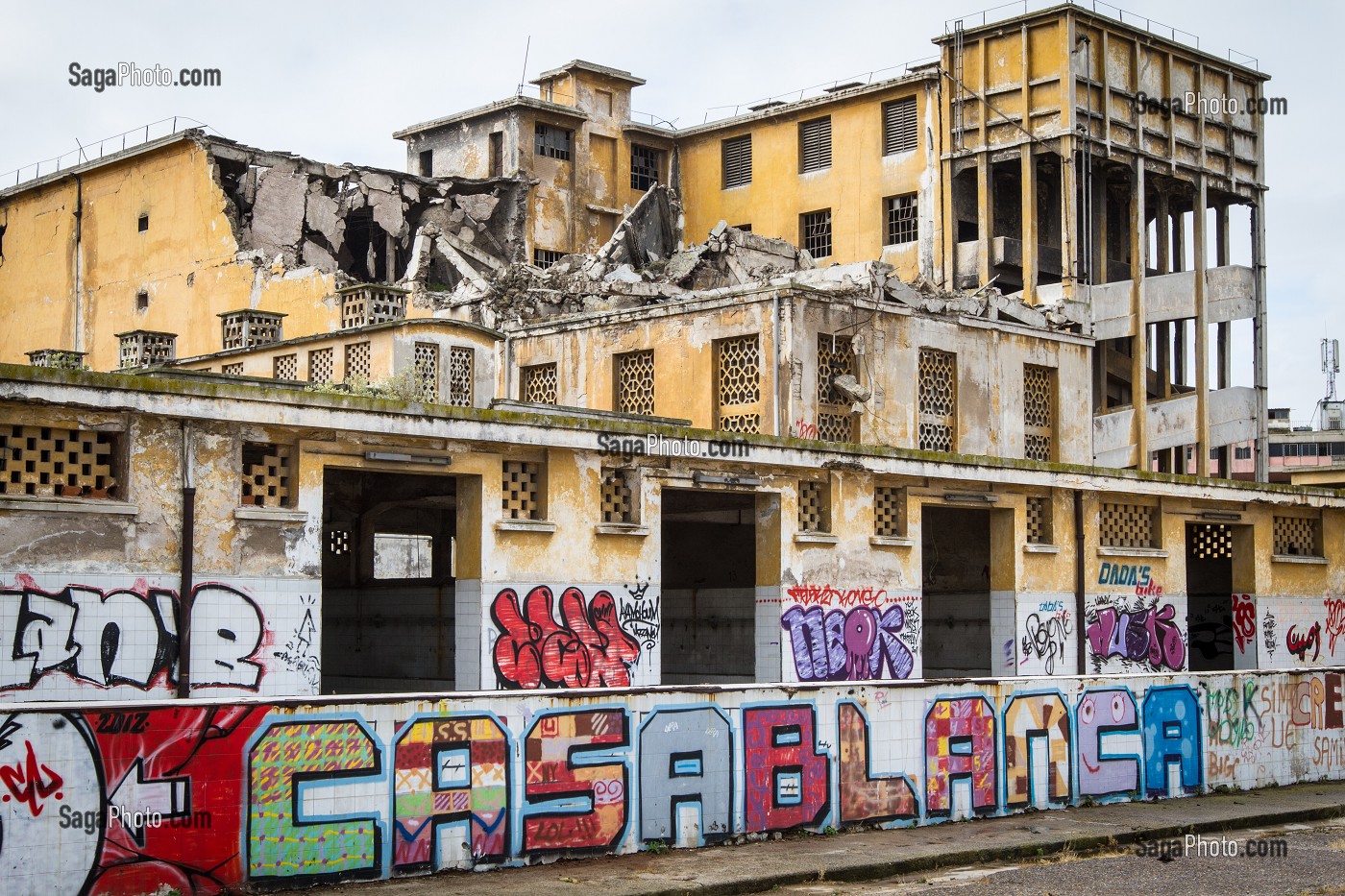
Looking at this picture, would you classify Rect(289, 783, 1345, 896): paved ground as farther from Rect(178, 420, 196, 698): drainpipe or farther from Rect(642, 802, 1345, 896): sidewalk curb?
Rect(178, 420, 196, 698): drainpipe

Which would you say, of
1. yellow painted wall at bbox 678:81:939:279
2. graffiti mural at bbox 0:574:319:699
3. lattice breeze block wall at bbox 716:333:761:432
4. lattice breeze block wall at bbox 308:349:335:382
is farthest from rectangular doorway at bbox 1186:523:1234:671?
graffiti mural at bbox 0:574:319:699

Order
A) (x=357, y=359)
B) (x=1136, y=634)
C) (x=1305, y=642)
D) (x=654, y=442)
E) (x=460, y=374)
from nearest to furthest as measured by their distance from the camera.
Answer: (x=654, y=442)
(x=1136, y=634)
(x=1305, y=642)
(x=357, y=359)
(x=460, y=374)

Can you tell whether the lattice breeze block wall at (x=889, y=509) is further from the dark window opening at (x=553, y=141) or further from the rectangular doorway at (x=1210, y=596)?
the dark window opening at (x=553, y=141)

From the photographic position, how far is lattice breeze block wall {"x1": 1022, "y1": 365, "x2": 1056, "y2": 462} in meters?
34.4

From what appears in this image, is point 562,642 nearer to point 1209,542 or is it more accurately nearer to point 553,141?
point 1209,542

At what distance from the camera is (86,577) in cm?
1510

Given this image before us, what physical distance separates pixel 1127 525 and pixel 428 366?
1269cm

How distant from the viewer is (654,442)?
19969mm

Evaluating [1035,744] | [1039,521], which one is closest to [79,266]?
[1039,521]

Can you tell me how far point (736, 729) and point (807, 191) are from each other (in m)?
35.0

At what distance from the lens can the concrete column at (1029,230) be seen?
139ft

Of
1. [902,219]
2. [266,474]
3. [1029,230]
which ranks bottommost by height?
[266,474]

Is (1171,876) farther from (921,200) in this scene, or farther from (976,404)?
(921,200)

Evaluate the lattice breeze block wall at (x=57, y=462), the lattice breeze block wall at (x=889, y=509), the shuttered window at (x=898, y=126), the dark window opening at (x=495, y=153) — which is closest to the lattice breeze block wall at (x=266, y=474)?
the lattice breeze block wall at (x=57, y=462)
